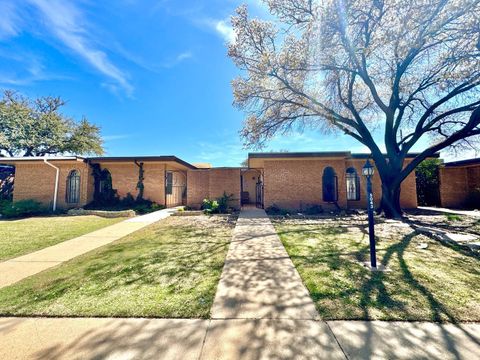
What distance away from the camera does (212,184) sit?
13555 millimetres

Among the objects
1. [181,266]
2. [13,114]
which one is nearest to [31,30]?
[181,266]

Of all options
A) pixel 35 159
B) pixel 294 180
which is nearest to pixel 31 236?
pixel 35 159

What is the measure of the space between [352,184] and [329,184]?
5.06 ft

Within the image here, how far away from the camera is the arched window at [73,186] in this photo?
1307cm

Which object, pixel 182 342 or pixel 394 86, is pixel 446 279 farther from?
pixel 394 86

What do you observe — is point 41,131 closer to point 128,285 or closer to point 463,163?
point 128,285

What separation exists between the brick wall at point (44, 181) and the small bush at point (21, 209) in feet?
5.80

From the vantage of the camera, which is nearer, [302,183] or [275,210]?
[275,210]

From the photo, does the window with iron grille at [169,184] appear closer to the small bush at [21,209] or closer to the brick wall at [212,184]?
the brick wall at [212,184]

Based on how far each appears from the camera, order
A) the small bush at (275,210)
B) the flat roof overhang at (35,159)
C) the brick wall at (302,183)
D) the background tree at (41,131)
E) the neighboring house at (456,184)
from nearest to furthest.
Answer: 1. the small bush at (275,210)
2. the flat roof overhang at (35,159)
3. the brick wall at (302,183)
4. the neighboring house at (456,184)
5. the background tree at (41,131)

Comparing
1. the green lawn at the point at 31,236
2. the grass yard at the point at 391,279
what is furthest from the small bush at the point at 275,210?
the green lawn at the point at 31,236

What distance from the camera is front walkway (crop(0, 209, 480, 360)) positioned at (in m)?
1.83

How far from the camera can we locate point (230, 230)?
23.4 feet

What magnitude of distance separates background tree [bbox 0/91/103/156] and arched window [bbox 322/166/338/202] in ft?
81.9
